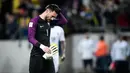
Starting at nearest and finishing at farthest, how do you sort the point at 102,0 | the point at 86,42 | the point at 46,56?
1. the point at 46,56
2. the point at 86,42
3. the point at 102,0

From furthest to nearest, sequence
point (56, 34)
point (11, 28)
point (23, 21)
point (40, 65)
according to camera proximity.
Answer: point (23, 21) < point (11, 28) < point (56, 34) < point (40, 65)

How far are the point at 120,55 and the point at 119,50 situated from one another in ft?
0.67

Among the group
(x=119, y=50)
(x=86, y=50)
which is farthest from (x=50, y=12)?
(x=86, y=50)

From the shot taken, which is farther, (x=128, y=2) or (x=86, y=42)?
(x=128, y=2)

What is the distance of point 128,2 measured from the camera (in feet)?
79.4

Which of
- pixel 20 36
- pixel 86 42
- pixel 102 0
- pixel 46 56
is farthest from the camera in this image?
pixel 102 0

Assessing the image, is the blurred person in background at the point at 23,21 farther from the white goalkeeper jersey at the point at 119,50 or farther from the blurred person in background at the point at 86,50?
the white goalkeeper jersey at the point at 119,50

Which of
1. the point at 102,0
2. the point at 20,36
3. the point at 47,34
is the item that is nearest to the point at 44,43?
the point at 47,34

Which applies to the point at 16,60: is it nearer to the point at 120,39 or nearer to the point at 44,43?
the point at 120,39

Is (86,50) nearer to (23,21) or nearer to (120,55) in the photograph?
(120,55)

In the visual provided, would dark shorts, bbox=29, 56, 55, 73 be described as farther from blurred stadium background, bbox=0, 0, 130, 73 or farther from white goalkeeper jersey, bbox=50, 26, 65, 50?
blurred stadium background, bbox=0, 0, 130, 73

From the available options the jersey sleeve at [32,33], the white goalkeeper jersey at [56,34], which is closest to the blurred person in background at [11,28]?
the white goalkeeper jersey at [56,34]

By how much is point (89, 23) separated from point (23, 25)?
11.9 feet

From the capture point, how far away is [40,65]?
11.8 m
